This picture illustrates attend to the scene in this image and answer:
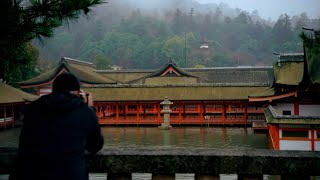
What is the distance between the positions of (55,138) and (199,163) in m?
1.28

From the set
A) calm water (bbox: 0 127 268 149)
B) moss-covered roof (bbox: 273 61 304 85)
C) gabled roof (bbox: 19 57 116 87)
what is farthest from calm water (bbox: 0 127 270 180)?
gabled roof (bbox: 19 57 116 87)

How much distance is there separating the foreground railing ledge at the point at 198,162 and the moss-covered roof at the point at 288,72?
62.5 ft

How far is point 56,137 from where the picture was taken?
100 inches

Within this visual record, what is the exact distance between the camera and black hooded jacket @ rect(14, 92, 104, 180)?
8.25ft

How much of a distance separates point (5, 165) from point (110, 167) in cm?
91

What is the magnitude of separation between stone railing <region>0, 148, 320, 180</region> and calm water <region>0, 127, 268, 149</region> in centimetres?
1508

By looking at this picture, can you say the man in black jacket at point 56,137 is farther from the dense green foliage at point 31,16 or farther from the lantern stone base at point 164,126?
the lantern stone base at point 164,126

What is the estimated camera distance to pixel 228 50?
376 feet

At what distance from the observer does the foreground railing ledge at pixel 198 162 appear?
316 centimetres

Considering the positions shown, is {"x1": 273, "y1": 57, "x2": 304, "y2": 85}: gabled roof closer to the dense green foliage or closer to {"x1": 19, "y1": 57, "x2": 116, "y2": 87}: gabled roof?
{"x1": 19, "y1": 57, "x2": 116, "y2": 87}: gabled roof

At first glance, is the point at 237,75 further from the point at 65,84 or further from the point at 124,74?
the point at 65,84

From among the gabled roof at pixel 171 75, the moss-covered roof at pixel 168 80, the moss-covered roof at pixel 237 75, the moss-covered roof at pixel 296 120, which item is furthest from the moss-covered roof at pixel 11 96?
the moss-covered roof at pixel 296 120

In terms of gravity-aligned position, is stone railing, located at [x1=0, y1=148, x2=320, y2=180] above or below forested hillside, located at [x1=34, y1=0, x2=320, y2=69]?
below

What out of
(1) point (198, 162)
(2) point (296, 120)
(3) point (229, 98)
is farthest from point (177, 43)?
(1) point (198, 162)
